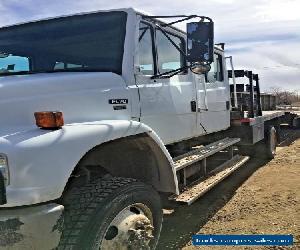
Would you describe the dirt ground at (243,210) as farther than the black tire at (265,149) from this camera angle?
No

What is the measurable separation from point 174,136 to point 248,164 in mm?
4379

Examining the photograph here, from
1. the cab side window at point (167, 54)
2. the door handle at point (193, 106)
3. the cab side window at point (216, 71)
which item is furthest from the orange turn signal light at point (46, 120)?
the cab side window at point (216, 71)

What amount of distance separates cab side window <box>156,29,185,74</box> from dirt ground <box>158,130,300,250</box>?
139 cm

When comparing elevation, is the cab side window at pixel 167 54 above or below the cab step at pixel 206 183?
above

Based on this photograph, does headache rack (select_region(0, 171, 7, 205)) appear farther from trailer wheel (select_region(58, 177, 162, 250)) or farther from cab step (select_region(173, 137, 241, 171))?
cab step (select_region(173, 137, 241, 171))

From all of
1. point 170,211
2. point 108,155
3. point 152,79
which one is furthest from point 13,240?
point 170,211

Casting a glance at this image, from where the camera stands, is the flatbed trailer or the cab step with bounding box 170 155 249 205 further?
the flatbed trailer

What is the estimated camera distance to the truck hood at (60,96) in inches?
104

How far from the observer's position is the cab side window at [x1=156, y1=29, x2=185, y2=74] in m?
3.97

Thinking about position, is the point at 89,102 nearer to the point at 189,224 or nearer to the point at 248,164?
the point at 189,224

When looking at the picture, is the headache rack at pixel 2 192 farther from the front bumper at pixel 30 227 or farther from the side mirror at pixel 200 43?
the side mirror at pixel 200 43

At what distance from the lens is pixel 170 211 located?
5035 millimetres

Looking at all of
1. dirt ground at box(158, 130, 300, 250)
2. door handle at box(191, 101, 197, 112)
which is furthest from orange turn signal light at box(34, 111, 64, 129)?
door handle at box(191, 101, 197, 112)

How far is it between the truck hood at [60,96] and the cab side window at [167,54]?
70 cm
